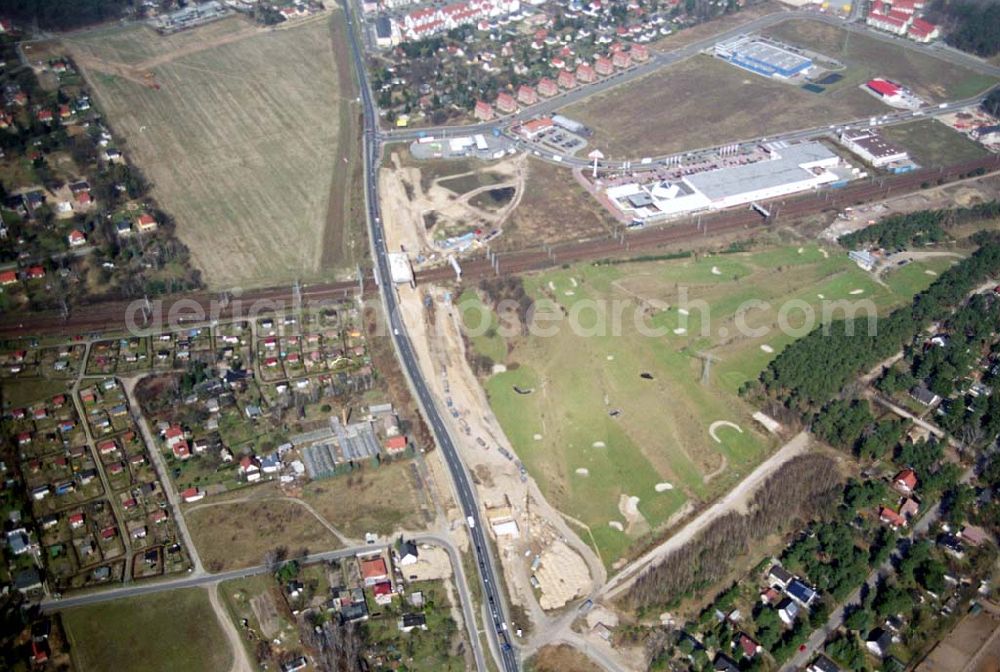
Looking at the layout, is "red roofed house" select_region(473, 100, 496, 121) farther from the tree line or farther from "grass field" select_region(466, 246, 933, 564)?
the tree line

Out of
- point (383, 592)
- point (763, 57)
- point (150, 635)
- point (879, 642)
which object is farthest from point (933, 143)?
point (150, 635)

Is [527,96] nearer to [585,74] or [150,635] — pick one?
[585,74]

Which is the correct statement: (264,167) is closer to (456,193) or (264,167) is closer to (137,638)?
(456,193)

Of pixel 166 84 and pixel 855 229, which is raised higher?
pixel 166 84

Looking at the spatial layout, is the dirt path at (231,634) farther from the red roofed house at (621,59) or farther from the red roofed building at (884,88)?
the red roofed building at (884,88)

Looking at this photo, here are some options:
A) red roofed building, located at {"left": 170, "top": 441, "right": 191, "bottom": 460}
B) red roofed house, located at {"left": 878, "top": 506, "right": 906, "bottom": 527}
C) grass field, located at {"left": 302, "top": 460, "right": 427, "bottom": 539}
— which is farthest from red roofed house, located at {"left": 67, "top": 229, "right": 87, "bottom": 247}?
red roofed house, located at {"left": 878, "top": 506, "right": 906, "bottom": 527}

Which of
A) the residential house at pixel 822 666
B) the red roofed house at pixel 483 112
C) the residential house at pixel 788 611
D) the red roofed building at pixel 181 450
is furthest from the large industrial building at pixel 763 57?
the red roofed building at pixel 181 450

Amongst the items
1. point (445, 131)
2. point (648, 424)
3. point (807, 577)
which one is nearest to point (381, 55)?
point (445, 131)
